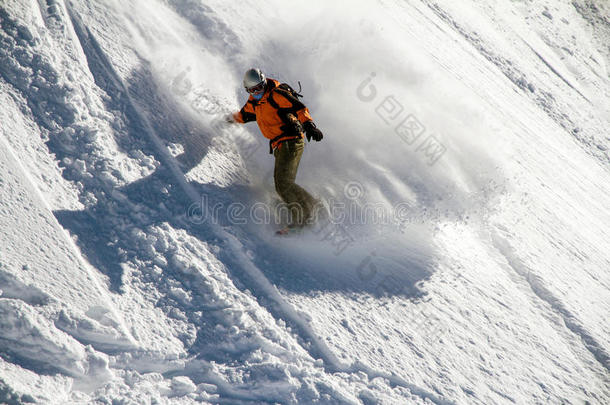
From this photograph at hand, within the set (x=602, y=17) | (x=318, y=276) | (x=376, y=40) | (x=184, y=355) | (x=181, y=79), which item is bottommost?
(x=184, y=355)

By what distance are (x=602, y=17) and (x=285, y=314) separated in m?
18.9

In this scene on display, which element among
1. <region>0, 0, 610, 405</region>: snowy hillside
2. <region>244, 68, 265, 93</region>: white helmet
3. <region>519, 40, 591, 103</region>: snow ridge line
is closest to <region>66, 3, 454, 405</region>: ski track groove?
<region>0, 0, 610, 405</region>: snowy hillside

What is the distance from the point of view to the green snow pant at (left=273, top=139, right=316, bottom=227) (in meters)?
4.59

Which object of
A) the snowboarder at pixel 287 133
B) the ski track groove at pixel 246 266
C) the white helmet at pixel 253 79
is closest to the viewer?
the ski track groove at pixel 246 266

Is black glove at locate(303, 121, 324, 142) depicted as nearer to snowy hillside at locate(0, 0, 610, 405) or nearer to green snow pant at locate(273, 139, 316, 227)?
green snow pant at locate(273, 139, 316, 227)

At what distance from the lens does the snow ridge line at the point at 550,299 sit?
467 centimetres

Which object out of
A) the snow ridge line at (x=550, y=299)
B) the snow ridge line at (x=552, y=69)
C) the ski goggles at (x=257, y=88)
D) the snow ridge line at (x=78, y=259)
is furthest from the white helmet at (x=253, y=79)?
the snow ridge line at (x=552, y=69)

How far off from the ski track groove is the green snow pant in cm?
74

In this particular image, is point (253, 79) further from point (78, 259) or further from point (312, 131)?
point (78, 259)

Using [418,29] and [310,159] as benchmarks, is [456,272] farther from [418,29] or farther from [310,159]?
[418,29]

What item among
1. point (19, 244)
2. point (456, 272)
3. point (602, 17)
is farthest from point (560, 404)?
point (602, 17)

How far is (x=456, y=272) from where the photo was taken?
4.86 m

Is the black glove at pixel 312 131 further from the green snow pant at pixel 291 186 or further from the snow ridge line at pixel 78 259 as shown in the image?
the snow ridge line at pixel 78 259

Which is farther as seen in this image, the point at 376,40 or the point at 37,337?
the point at 376,40
